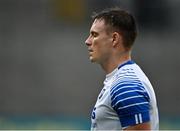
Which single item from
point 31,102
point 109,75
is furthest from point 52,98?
point 109,75

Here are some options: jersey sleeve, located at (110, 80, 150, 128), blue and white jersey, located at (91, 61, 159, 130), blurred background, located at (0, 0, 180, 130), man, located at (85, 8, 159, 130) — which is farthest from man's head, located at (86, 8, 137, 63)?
blurred background, located at (0, 0, 180, 130)

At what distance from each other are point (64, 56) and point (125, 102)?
1070 centimetres

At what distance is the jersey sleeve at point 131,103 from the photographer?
366 centimetres

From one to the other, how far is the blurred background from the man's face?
7.97 m

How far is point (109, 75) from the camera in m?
3.97

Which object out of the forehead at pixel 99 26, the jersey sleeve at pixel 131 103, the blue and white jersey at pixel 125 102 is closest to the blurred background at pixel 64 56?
the forehead at pixel 99 26

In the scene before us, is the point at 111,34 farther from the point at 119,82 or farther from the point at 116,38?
the point at 119,82

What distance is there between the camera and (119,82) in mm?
3793

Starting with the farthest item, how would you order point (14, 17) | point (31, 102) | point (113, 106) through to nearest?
point (14, 17)
point (31, 102)
point (113, 106)

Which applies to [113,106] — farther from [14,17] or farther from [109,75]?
[14,17]

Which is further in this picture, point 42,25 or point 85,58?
point 42,25

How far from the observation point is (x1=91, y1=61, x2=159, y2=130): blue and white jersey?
3.67 meters

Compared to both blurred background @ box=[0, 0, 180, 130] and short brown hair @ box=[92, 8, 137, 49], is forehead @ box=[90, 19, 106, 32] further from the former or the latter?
blurred background @ box=[0, 0, 180, 130]

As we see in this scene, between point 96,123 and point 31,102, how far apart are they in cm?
953
